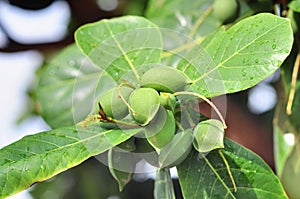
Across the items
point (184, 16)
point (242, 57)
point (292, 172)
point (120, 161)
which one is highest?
point (242, 57)

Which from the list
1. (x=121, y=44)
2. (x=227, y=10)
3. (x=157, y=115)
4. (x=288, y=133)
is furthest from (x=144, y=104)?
(x=288, y=133)

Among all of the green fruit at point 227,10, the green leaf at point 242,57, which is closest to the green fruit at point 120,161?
the green leaf at point 242,57

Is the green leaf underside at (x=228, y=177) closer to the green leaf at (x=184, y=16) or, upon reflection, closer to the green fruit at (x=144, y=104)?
the green fruit at (x=144, y=104)

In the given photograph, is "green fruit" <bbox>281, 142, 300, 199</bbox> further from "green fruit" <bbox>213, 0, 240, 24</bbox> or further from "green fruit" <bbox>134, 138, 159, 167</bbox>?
"green fruit" <bbox>134, 138, 159, 167</bbox>

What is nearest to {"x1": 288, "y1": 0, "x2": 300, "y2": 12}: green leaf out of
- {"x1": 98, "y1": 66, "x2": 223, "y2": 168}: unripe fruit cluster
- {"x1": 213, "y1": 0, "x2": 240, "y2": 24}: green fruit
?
{"x1": 213, "y1": 0, "x2": 240, "y2": 24}: green fruit

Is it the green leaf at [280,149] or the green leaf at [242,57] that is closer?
the green leaf at [242,57]

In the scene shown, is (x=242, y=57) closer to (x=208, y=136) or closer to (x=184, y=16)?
(x=208, y=136)
